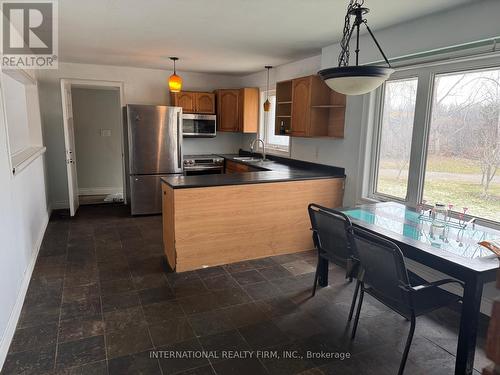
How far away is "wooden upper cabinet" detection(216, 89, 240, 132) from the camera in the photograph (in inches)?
229

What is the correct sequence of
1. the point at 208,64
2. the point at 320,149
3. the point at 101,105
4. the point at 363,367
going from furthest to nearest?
the point at 101,105, the point at 208,64, the point at 320,149, the point at 363,367

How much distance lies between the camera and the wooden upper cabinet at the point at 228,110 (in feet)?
19.0

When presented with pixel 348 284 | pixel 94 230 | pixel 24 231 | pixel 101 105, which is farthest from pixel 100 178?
pixel 348 284

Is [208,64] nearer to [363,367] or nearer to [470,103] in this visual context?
[470,103]

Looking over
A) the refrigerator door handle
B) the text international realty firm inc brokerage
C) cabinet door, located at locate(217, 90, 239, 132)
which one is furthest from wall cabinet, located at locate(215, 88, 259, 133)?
the text international realty firm inc brokerage

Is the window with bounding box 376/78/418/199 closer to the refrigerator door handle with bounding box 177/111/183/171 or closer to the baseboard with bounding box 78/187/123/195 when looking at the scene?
the refrigerator door handle with bounding box 177/111/183/171

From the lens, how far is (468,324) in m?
1.73

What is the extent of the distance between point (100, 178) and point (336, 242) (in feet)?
17.8

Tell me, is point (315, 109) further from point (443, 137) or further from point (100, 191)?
point (100, 191)

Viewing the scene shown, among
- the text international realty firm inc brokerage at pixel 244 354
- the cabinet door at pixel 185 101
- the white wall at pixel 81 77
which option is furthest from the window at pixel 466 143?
the white wall at pixel 81 77

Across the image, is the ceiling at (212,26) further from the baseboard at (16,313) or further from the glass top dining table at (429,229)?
the baseboard at (16,313)

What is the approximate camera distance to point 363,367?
1.96 meters

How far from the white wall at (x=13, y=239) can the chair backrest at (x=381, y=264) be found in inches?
85.5
